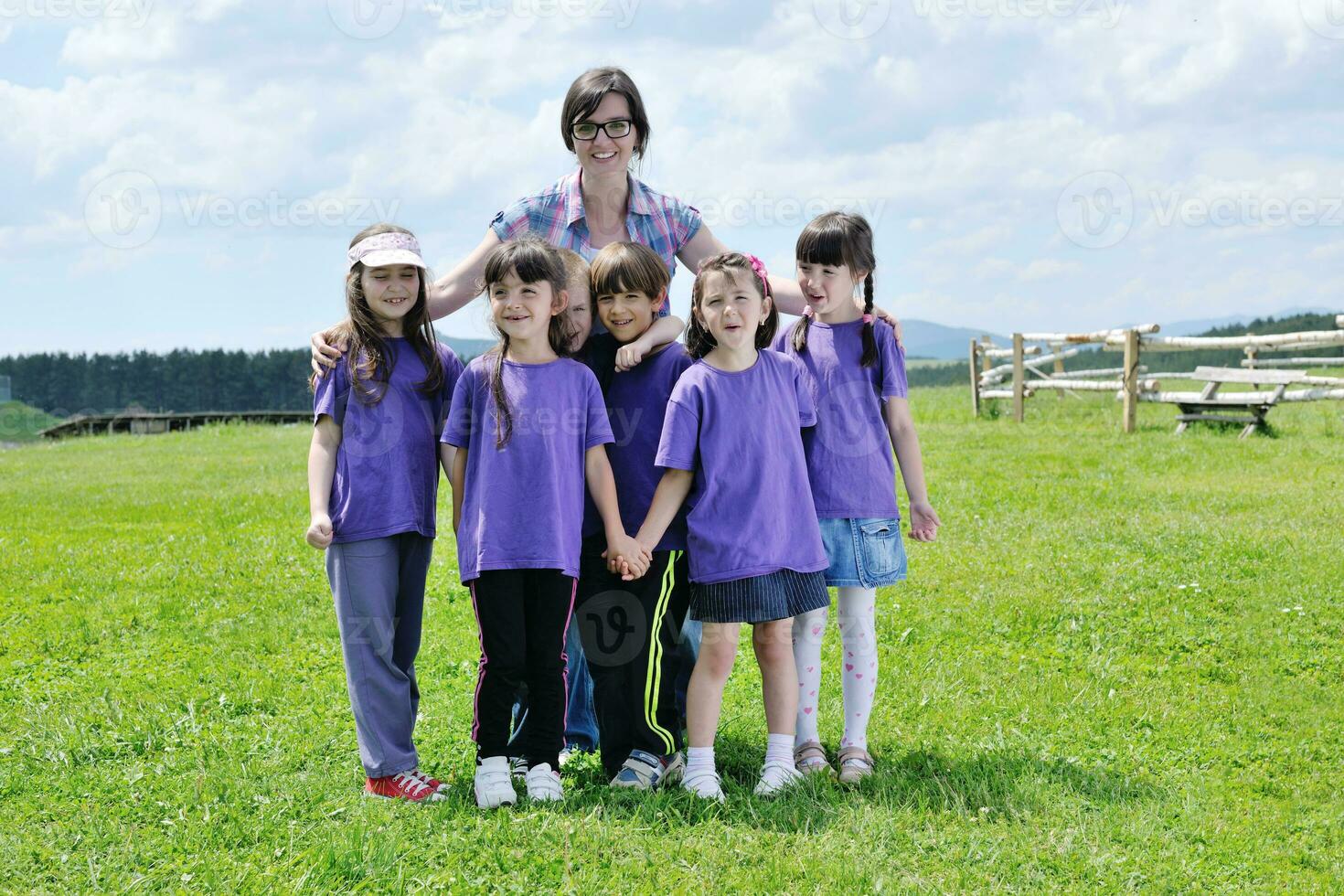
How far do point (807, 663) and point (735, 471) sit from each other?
34.6 inches

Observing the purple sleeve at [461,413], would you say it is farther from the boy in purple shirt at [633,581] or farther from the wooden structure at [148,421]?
the wooden structure at [148,421]

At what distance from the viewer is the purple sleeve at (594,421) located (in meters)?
3.89

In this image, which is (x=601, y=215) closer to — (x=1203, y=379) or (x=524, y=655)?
(x=524, y=655)

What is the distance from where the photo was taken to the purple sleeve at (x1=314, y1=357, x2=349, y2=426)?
13.0ft

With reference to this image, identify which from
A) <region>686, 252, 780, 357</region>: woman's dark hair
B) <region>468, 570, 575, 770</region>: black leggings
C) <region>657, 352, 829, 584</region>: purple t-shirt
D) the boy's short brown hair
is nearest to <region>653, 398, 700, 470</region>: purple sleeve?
<region>657, 352, 829, 584</region>: purple t-shirt

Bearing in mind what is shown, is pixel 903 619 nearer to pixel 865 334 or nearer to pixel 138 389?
pixel 865 334

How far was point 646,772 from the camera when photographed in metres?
4.02

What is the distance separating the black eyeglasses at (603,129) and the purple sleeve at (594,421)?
2.95 ft

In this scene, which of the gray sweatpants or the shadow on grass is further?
the gray sweatpants

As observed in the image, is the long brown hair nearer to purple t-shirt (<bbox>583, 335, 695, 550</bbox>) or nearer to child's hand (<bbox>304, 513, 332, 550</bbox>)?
purple t-shirt (<bbox>583, 335, 695, 550</bbox>)

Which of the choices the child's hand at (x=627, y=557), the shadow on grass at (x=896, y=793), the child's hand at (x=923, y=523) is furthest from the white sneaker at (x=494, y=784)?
the child's hand at (x=923, y=523)

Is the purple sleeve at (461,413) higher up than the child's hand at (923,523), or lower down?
higher up

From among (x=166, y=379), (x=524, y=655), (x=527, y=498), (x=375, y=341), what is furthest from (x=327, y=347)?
(x=166, y=379)

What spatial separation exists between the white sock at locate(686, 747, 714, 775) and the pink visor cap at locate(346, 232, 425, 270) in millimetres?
2014
